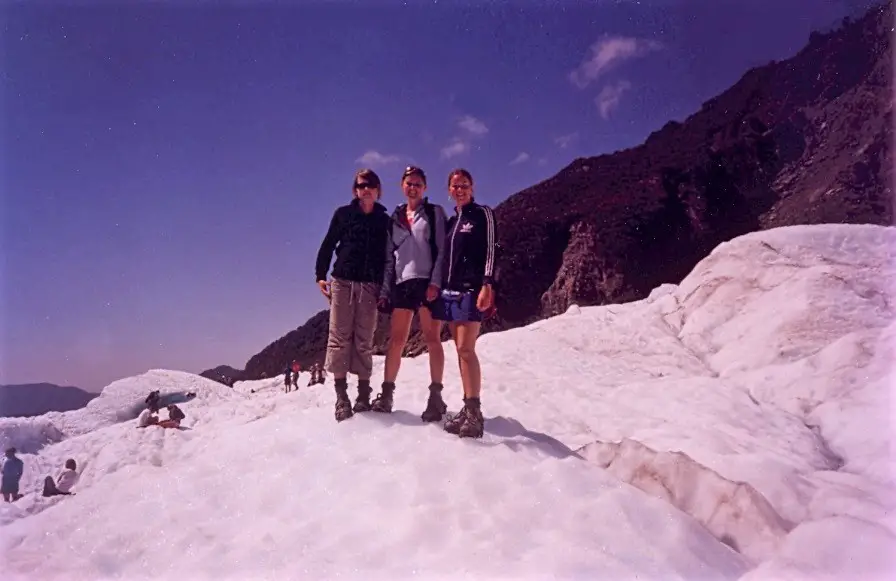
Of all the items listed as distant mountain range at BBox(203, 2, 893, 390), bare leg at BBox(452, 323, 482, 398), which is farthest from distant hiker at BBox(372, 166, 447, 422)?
distant mountain range at BBox(203, 2, 893, 390)

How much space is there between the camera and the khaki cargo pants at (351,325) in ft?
14.9

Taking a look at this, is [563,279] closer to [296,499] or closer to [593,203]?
[593,203]

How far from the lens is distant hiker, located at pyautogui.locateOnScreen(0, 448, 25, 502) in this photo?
812cm

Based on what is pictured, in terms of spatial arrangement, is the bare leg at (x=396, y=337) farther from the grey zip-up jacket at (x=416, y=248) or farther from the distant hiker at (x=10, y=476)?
the distant hiker at (x=10, y=476)

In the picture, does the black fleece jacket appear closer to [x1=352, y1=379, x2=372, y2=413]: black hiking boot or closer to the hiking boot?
[x1=352, y1=379, x2=372, y2=413]: black hiking boot

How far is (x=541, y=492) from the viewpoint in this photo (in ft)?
10.8

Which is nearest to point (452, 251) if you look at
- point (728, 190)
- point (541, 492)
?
point (541, 492)

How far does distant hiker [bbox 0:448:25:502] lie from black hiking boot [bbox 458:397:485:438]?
27.7 feet

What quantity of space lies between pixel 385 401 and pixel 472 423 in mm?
1045

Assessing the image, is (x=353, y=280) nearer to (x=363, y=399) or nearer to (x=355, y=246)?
(x=355, y=246)

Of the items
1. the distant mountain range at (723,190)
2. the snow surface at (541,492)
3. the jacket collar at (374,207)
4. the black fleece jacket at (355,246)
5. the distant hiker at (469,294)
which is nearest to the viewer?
Answer: the snow surface at (541,492)

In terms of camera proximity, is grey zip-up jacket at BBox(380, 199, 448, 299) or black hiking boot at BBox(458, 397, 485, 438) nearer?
black hiking boot at BBox(458, 397, 485, 438)

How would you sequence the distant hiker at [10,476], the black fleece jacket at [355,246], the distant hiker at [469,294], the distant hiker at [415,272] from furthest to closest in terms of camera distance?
the distant hiker at [10,476], the black fleece jacket at [355,246], the distant hiker at [415,272], the distant hiker at [469,294]

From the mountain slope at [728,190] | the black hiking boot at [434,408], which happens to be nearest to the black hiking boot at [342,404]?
the black hiking boot at [434,408]
